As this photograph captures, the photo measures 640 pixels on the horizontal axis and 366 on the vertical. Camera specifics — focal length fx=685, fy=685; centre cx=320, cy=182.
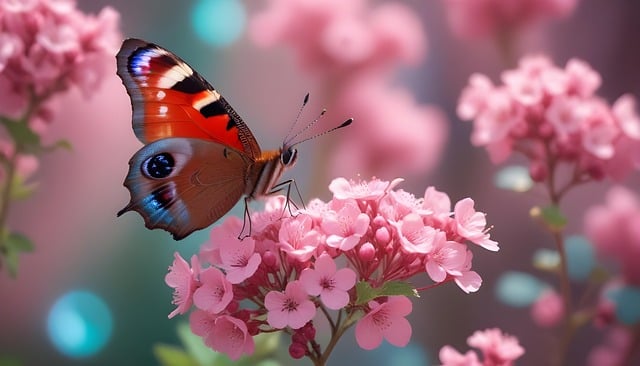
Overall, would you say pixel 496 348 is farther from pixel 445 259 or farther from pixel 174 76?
pixel 174 76

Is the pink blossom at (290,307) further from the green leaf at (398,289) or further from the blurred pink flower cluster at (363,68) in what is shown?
the blurred pink flower cluster at (363,68)

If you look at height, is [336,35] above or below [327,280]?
above

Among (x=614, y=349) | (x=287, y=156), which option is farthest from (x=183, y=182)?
(x=614, y=349)

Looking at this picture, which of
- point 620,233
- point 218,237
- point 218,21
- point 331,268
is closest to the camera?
point 331,268

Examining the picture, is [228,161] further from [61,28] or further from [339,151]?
[339,151]

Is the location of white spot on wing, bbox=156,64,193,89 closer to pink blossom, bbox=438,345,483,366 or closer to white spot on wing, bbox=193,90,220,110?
white spot on wing, bbox=193,90,220,110

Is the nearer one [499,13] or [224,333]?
[224,333]
